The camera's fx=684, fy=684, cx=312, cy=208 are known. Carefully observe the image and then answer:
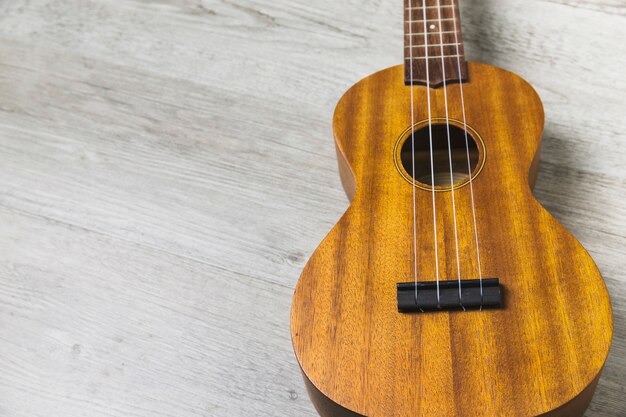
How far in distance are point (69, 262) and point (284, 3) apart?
0.74m

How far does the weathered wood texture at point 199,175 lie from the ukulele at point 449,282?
21cm

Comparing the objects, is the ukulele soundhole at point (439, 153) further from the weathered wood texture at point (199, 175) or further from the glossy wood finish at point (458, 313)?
the weathered wood texture at point (199, 175)

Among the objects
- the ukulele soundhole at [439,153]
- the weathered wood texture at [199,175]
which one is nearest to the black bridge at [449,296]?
the ukulele soundhole at [439,153]

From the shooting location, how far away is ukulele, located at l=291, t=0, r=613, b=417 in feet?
2.89

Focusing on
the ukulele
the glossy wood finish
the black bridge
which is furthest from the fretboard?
the black bridge

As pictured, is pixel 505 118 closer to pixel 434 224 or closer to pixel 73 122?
pixel 434 224

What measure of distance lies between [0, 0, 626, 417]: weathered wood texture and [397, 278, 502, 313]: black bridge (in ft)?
1.01

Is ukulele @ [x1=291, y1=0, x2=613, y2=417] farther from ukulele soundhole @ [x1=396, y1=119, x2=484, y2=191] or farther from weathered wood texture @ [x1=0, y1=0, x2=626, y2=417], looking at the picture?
weathered wood texture @ [x1=0, y1=0, x2=626, y2=417]

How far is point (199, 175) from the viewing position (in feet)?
4.48

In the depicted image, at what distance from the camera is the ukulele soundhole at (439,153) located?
1115mm

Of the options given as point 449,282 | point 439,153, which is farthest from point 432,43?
point 449,282

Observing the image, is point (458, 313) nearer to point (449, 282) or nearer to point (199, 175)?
point (449, 282)

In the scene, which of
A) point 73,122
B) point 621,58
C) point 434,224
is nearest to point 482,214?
point 434,224

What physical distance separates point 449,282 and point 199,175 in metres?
0.62
